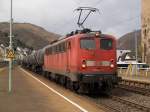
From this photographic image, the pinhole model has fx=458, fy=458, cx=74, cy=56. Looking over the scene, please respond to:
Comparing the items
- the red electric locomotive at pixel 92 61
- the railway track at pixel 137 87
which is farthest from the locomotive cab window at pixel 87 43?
the railway track at pixel 137 87

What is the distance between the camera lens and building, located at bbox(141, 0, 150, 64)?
8560 cm

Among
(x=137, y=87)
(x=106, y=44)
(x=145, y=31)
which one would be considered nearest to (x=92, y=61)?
(x=106, y=44)

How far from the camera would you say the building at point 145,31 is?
281 ft

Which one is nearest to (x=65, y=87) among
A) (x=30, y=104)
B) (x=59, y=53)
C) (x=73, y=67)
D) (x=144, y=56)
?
(x=59, y=53)

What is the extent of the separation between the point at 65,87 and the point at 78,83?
5680 mm

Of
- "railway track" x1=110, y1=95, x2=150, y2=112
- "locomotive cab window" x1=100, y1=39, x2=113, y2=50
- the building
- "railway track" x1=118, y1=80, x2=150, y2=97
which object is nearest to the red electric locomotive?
"locomotive cab window" x1=100, y1=39, x2=113, y2=50

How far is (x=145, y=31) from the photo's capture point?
9081 centimetres

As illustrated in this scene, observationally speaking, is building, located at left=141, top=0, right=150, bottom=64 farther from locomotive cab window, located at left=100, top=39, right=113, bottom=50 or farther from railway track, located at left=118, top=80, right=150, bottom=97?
locomotive cab window, located at left=100, top=39, right=113, bottom=50

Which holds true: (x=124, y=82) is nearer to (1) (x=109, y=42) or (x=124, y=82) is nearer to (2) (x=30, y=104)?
(1) (x=109, y=42)

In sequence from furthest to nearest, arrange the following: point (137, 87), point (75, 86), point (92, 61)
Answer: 1. point (137, 87)
2. point (75, 86)
3. point (92, 61)

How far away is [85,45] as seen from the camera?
2388cm

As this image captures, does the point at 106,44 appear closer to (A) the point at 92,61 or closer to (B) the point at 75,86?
(A) the point at 92,61

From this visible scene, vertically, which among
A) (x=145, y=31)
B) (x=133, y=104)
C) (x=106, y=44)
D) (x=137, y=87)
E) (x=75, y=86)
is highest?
(x=145, y=31)

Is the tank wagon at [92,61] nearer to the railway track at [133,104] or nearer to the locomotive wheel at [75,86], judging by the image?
the locomotive wheel at [75,86]
